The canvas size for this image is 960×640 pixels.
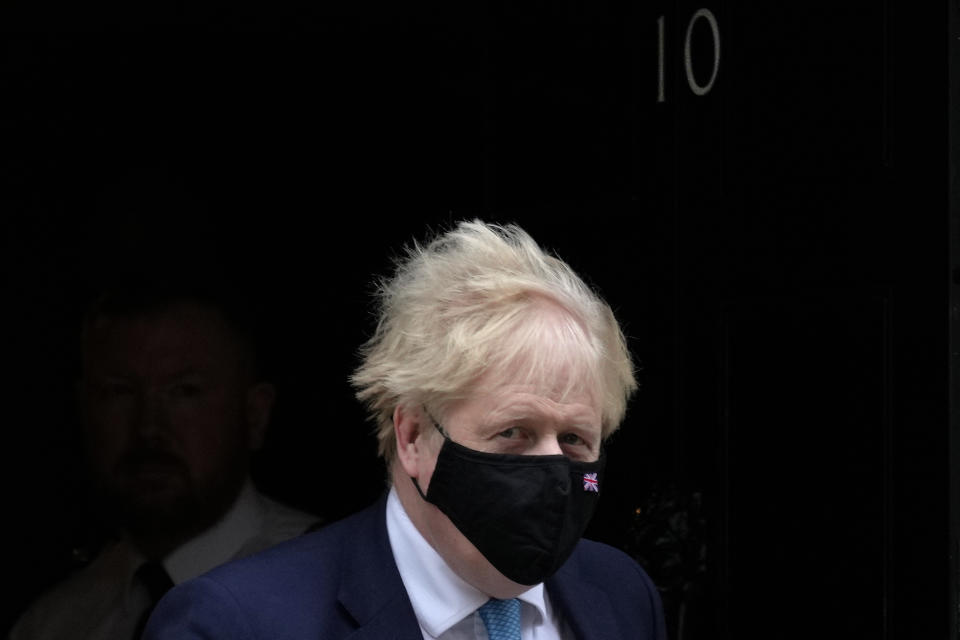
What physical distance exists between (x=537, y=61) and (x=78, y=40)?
6.14 ft

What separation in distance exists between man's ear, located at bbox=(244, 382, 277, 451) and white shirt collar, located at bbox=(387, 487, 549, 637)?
243 centimetres

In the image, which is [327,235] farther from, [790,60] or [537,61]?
[790,60]

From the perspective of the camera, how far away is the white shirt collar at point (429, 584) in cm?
204

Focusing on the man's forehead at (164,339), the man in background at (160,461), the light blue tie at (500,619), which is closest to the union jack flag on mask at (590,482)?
the light blue tie at (500,619)

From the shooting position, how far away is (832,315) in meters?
2.83

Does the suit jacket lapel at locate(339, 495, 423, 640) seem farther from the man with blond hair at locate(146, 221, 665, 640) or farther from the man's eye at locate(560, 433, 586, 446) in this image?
the man's eye at locate(560, 433, 586, 446)

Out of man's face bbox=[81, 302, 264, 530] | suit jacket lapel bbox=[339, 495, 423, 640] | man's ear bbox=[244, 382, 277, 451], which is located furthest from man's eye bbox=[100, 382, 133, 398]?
suit jacket lapel bbox=[339, 495, 423, 640]

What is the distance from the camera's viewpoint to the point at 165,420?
4246mm

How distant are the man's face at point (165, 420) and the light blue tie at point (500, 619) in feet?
7.87

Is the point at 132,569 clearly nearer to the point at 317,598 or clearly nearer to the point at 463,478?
the point at 317,598

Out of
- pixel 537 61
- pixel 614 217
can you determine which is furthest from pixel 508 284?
pixel 537 61

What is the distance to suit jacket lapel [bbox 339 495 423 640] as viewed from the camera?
201cm

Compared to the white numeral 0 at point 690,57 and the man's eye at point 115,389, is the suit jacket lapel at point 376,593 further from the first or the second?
the man's eye at point 115,389

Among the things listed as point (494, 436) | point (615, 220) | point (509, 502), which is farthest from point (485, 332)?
point (615, 220)
